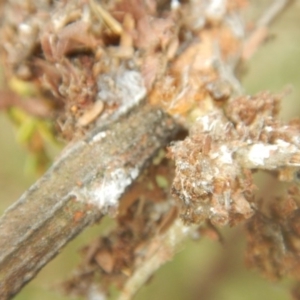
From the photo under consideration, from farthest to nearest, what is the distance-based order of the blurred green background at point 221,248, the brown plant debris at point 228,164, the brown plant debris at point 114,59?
the blurred green background at point 221,248 → the brown plant debris at point 114,59 → the brown plant debris at point 228,164

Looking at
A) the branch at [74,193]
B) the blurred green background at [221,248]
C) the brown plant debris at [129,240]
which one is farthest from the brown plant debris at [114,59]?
the blurred green background at [221,248]

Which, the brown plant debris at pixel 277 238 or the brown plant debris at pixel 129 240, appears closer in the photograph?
the brown plant debris at pixel 277 238

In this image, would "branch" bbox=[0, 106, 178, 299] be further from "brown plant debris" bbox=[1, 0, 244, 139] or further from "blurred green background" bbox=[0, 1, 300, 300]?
"blurred green background" bbox=[0, 1, 300, 300]

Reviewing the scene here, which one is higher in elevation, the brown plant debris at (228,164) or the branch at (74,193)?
the branch at (74,193)


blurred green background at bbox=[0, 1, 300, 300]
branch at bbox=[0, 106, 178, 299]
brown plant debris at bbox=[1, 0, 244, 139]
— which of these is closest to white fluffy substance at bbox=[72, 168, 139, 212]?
branch at bbox=[0, 106, 178, 299]

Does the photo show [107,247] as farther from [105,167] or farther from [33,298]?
[33,298]

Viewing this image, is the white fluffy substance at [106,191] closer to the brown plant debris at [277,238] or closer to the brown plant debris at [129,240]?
the brown plant debris at [129,240]

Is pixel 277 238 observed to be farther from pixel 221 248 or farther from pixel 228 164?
pixel 221 248
